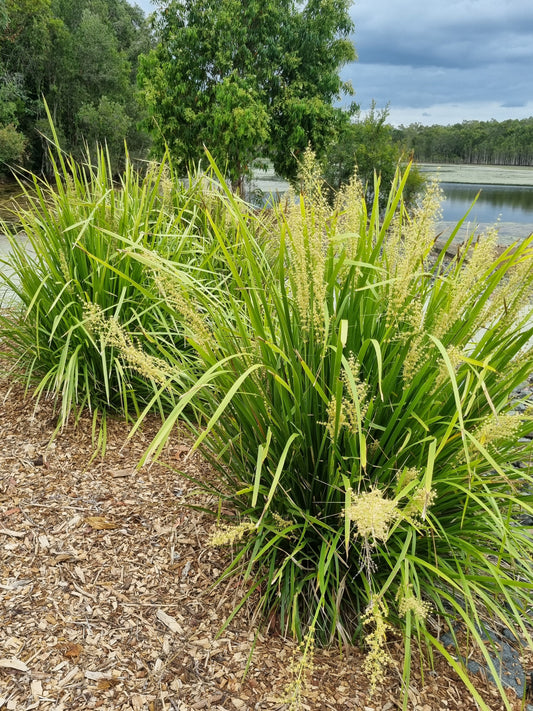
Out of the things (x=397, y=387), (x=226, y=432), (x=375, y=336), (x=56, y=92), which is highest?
(x=56, y=92)

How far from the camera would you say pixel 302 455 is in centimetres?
176

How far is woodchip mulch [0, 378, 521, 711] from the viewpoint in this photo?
1596 mm

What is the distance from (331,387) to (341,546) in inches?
22.9

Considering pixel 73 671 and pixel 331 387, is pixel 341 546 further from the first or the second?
pixel 73 671

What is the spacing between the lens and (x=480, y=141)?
62.8 meters

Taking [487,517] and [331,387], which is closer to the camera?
[331,387]

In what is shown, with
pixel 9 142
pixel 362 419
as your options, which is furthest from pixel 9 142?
pixel 362 419

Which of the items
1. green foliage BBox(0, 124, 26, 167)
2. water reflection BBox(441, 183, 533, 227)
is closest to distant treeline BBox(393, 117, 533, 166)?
water reflection BBox(441, 183, 533, 227)

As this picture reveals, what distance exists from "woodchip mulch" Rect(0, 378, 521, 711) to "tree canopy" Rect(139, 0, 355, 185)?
17.7 meters

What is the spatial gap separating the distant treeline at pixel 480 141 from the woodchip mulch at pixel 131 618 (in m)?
63.5

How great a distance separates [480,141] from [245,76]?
175 feet

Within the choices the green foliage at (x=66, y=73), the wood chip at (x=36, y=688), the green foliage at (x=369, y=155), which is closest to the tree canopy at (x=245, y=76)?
the green foliage at (x=369, y=155)

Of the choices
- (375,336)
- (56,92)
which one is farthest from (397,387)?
(56,92)

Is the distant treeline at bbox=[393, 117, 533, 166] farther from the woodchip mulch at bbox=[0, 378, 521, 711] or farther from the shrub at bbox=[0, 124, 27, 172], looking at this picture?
the woodchip mulch at bbox=[0, 378, 521, 711]
